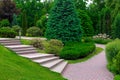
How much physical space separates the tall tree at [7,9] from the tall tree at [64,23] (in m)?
21.1

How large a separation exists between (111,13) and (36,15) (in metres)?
14.2

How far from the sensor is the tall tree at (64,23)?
22.8 meters

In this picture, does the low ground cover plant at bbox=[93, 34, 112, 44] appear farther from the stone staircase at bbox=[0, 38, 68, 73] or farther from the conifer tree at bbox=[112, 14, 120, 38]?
the stone staircase at bbox=[0, 38, 68, 73]

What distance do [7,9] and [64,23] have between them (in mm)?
22177

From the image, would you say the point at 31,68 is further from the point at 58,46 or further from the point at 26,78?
the point at 58,46

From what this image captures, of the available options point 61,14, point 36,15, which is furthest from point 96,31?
point 61,14

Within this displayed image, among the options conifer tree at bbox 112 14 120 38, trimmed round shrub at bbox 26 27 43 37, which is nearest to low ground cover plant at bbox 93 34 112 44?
conifer tree at bbox 112 14 120 38

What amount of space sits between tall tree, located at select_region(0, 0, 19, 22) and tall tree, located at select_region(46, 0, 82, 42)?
21.1 metres

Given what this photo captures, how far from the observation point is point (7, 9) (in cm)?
4291

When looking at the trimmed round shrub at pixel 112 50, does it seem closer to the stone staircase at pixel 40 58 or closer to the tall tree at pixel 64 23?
the stone staircase at pixel 40 58

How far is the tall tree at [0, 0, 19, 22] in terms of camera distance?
4259cm

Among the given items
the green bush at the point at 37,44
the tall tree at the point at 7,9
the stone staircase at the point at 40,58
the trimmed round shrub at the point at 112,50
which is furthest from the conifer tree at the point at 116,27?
the trimmed round shrub at the point at 112,50

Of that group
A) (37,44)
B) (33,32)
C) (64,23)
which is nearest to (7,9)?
(33,32)

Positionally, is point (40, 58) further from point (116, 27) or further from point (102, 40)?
point (116, 27)
